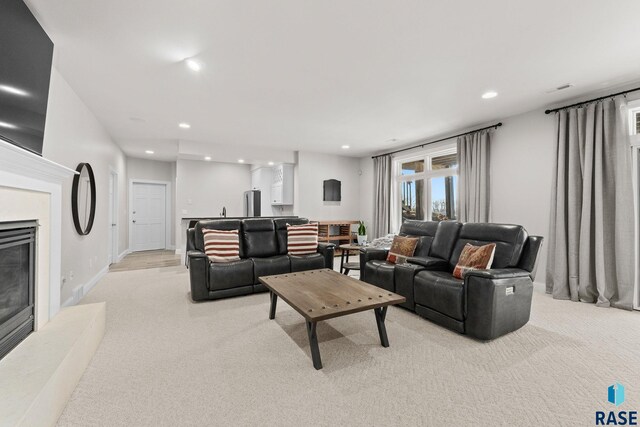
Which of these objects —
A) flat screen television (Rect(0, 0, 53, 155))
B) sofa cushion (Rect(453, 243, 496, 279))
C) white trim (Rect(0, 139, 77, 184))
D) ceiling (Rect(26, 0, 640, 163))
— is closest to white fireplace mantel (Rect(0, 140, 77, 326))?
white trim (Rect(0, 139, 77, 184))

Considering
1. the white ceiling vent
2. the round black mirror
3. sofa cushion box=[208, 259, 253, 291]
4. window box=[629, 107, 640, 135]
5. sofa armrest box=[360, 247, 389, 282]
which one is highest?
the white ceiling vent

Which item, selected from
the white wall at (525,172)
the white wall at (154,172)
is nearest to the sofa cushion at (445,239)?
the white wall at (525,172)

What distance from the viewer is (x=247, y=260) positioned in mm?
3658

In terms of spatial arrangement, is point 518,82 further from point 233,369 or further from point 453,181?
point 233,369

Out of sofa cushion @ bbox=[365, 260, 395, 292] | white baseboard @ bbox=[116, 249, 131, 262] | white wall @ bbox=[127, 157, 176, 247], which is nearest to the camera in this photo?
sofa cushion @ bbox=[365, 260, 395, 292]

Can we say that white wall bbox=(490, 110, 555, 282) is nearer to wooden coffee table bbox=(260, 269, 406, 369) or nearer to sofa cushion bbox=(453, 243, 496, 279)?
sofa cushion bbox=(453, 243, 496, 279)

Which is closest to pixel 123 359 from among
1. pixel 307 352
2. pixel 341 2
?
pixel 307 352

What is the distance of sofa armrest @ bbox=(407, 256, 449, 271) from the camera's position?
10.2 feet

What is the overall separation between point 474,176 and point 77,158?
5481mm

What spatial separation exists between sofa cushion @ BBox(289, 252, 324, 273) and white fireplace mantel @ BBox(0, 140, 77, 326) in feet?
7.87

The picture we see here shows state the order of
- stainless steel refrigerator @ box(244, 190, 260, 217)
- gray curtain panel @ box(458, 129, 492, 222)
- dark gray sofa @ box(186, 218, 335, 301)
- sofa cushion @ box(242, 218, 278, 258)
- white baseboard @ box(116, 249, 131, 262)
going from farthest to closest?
stainless steel refrigerator @ box(244, 190, 260, 217) → white baseboard @ box(116, 249, 131, 262) → gray curtain panel @ box(458, 129, 492, 222) → sofa cushion @ box(242, 218, 278, 258) → dark gray sofa @ box(186, 218, 335, 301)

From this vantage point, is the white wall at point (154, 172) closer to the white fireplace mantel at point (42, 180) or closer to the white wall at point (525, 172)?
the white fireplace mantel at point (42, 180)

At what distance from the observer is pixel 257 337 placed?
2453mm

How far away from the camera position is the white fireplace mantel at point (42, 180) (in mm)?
1577
